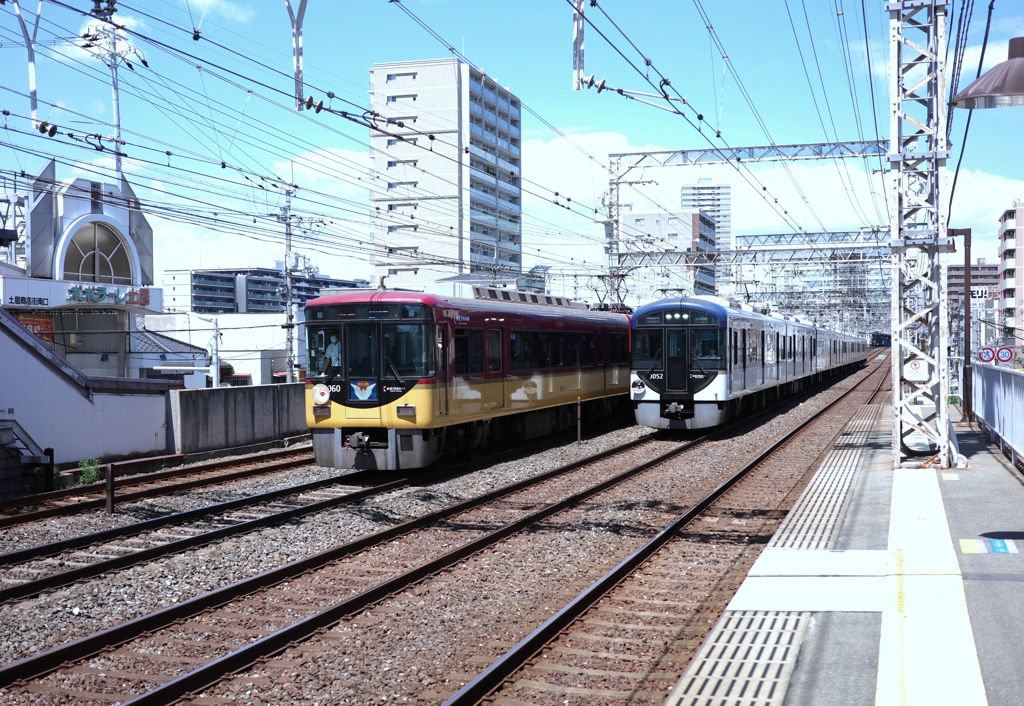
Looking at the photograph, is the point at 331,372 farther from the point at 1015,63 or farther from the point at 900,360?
the point at 1015,63

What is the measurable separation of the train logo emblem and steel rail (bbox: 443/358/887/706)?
16.6 ft

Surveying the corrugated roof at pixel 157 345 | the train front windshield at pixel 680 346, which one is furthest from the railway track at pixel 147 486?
the corrugated roof at pixel 157 345

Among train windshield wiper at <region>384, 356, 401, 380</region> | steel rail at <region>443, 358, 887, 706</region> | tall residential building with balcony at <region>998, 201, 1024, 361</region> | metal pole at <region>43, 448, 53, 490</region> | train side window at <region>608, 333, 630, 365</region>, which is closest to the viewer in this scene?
steel rail at <region>443, 358, 887, 706</region>

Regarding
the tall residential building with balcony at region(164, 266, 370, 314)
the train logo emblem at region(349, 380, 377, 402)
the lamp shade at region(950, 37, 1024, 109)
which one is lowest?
the train logo emblem at region(349, 380, 377, 402)

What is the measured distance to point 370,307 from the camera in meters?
14.1

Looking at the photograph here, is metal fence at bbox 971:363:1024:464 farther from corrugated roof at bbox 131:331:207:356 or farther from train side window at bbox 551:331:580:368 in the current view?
corrugated roof at bbox 131:331:207:356

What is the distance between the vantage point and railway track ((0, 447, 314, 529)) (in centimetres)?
1144

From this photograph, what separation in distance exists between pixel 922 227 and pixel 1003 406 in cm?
305

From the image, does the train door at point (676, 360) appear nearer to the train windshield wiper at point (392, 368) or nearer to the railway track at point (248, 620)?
the train windshield wiper at point (392, 368)

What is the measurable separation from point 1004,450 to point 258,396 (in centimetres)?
1325

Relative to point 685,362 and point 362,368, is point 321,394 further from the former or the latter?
point 685,362

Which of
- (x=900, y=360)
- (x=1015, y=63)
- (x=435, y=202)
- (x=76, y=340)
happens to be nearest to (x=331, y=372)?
(x=900, y=360)

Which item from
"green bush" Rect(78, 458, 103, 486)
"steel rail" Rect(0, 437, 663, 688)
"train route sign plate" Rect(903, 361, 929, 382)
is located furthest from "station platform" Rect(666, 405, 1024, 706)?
"green bush" Rect(78, 458, 103, 486)

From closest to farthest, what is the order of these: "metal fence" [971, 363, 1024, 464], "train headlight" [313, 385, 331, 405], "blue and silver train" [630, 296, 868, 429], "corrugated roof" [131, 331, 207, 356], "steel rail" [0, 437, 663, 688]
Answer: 1. "steel rail" [0, 437, 663, 688]
2. "metal fence" [971, 363, 1024, 464]
3. "train headlight" [313, 385, 331, 405]
4. "blue and silver train" [630, 296, 868, 429]
5. "corrugated roof" [131, 331, 207, 356]
